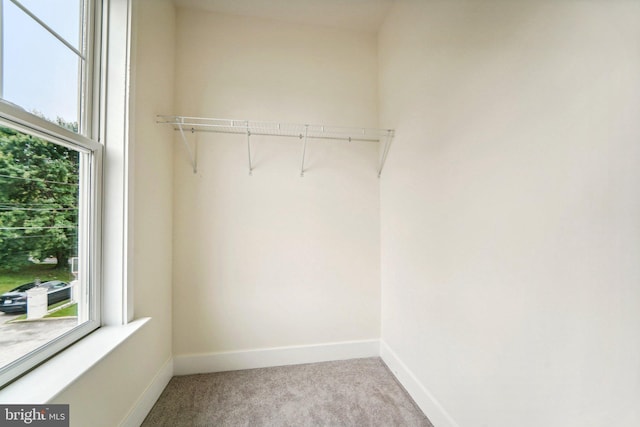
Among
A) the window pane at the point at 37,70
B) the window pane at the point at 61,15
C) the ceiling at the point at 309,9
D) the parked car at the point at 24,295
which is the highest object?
the ceiling at the point at 309,9

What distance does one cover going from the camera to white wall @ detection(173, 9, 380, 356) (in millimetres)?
1851

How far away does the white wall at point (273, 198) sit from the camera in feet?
6.07

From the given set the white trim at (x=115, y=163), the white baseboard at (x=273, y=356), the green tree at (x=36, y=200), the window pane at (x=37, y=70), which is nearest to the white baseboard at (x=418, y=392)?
the white baseboard at (x=273, y=356)

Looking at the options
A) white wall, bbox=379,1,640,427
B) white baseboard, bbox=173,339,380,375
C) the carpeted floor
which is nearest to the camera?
white wall, bbox=379,1,640,427

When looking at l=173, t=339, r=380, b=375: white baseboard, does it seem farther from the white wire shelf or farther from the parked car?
the white wire shelf

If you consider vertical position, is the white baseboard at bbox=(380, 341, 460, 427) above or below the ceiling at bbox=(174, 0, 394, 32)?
below

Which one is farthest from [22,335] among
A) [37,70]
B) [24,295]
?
[37,70]

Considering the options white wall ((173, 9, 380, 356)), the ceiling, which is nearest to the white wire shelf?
white wall ((173, 9, 380, 356))

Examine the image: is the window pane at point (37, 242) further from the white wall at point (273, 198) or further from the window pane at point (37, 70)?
the white wall at point (273, 198)

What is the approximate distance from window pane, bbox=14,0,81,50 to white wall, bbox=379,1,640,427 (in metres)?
1.93

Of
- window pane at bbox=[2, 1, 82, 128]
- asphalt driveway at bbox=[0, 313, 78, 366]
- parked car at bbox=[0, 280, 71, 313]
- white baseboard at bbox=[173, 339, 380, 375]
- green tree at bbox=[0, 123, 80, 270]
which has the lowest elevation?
white baseboard at bbox=[173, 339, 380, 375]

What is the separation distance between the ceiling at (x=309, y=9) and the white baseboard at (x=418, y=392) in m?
2.80

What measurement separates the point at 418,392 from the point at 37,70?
2.59 metres

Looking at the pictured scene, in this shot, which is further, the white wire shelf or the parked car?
the white wire shelf
